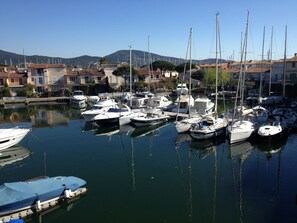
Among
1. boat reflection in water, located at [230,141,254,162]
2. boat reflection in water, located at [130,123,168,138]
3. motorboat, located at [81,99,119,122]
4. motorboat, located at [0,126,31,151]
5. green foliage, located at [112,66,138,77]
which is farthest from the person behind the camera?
green foliage, located at [112,66,138,77]

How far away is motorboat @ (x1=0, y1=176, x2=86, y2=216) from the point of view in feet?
48.6

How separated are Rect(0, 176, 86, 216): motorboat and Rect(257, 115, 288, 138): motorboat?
17744 millimetres

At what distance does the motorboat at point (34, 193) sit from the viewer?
14.8 m

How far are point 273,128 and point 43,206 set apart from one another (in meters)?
21.4

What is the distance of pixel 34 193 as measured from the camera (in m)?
15.6

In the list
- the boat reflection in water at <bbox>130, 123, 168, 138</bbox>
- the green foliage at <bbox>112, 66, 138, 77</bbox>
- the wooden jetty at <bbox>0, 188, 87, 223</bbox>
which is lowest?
the wooden jetty at <bbox>0, 188, 87, 223</bbox>

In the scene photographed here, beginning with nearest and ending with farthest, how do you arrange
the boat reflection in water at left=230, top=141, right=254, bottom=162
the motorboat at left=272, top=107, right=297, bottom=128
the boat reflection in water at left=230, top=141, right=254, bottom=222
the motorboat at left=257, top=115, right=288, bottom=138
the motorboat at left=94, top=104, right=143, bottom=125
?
the boat reflection in water at left=230, top=141, right=254, bottom=222 → the boat reflection in water at left=230, top=141, right=254, bottom=162 → the motorboat at left=257, top=115, right=288, bottom=138 → the motorboat at left=272, top=107, right=297, bottom=128 → the motorboat at left=94, top=104, right=143, bottom=125

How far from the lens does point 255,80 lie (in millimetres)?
72438

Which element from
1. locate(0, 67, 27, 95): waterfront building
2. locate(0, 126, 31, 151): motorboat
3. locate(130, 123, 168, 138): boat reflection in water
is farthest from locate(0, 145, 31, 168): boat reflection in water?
locate(0, 67, 27, 95): waterfront building

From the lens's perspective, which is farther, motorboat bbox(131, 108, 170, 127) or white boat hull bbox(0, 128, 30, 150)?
motorboat bbox(131, 108, 170, 127)

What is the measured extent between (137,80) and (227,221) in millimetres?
66113

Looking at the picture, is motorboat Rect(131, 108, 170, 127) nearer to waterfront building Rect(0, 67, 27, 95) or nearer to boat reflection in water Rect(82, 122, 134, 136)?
boat reflection in water Rect(82, 122, 134, 136)

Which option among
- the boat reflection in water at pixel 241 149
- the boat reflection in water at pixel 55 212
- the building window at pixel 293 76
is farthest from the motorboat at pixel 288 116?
the building window at pixel 293 76

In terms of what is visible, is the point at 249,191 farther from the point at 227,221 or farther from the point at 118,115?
the point at 118,115
